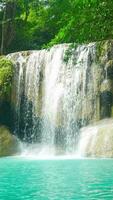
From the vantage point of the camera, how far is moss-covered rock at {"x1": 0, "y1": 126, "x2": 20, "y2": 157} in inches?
840

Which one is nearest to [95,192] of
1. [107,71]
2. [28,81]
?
[107,71]

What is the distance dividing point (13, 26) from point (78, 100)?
12367 mm

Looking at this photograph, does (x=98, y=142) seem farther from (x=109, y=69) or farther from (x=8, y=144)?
(x=8, y=144)

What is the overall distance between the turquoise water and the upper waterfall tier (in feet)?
27.6

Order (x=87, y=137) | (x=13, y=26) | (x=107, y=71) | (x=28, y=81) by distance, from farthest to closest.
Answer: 1. (x=13, y=26)
2. (x=28, y=81)
3. (x=107, y=71)
4. (x=87, y=137)

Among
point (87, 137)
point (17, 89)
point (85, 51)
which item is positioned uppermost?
point (85, 51)

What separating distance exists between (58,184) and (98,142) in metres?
8.93

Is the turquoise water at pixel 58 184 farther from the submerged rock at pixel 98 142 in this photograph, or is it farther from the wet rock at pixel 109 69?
the wet rock at pixel 109 69

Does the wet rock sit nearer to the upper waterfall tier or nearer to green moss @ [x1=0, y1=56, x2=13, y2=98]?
the upper waterfall tier

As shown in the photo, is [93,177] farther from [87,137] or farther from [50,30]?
[50,30]

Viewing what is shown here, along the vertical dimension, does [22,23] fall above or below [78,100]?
above

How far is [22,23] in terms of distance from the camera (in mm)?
34344

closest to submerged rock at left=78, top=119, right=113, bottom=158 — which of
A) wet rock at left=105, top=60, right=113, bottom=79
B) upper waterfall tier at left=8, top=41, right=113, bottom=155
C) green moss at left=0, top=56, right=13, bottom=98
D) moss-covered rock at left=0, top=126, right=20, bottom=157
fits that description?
upper waterfall tier at left=8, top=41, right=113, bottom=155

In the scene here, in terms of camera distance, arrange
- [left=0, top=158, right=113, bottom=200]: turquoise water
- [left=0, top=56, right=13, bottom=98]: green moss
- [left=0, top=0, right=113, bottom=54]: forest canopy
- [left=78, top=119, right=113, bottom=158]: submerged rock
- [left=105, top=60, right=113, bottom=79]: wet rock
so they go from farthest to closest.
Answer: [left=0, top=0, right=113, bottom=54]: forest canopy → [left=0, top=56, right=13, bottom=98]: green moss → [left=105, top=60, right=113, bottom=79]: wet rock → [left=78, top=119, right=113, bottom=158]: submerged rock → [left=0, top=158, right=113, bottom=200]: turquoise water
